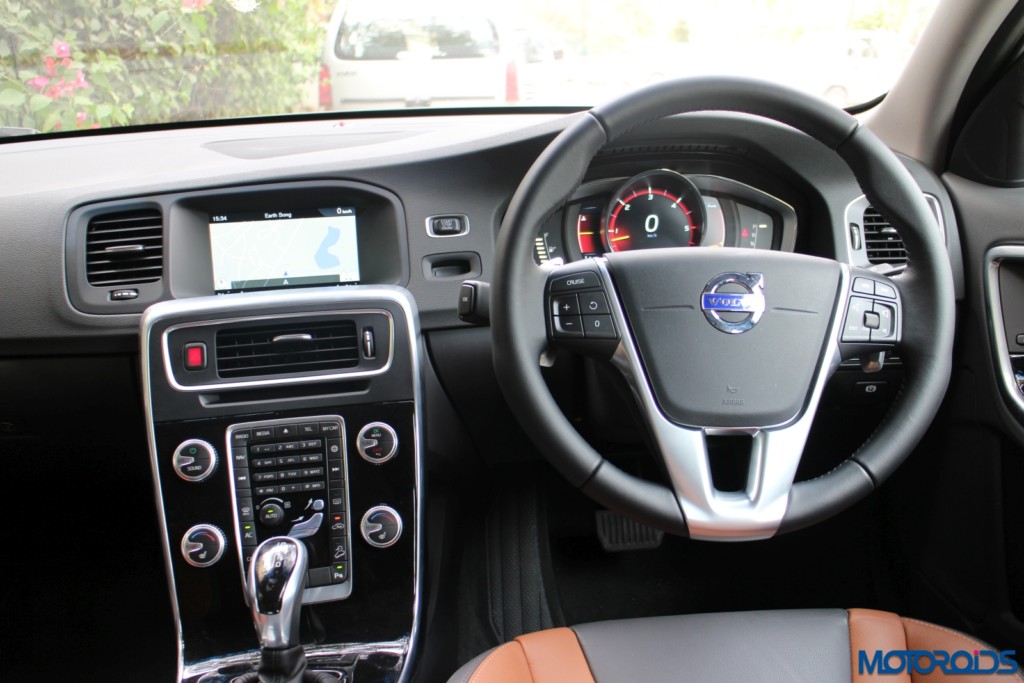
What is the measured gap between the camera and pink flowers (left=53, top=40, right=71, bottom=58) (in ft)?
5.82

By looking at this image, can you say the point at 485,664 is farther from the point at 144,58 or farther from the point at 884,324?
the point at 144,58

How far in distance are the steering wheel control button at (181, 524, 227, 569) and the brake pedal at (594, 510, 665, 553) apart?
3.39ft

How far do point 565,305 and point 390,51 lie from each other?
102cm

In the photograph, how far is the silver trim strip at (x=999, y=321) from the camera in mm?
1595

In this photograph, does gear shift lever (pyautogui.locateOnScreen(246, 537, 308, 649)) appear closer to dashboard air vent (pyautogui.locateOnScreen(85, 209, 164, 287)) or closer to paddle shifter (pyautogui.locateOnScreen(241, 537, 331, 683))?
paddle shifter (pyautogui.locateOnScreen(241, 537, 331, 683))

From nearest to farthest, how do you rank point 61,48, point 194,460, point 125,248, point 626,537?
point 194,460
point 125,248
point 61,48
point 626,537

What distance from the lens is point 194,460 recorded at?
1431 millimetres

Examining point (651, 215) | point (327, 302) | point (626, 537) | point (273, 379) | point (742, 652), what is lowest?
point (626, 537)

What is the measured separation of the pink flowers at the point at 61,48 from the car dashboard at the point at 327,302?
0.28 meters

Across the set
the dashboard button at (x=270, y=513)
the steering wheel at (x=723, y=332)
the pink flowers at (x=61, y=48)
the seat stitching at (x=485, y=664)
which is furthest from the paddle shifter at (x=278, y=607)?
the pink flowers at (x=61, y=48)

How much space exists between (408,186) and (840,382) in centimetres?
97

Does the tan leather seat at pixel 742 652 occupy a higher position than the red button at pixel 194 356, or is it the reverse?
the red button at pixel 194 356

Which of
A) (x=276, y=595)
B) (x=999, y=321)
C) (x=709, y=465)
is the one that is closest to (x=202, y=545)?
(x=276, y=595)

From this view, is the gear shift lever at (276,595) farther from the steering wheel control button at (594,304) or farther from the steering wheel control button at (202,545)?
the steering wheel control button at (594,304)
